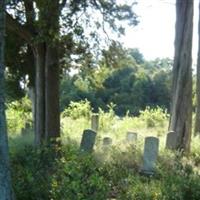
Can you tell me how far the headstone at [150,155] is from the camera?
46.0 feet

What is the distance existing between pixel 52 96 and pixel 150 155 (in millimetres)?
3675

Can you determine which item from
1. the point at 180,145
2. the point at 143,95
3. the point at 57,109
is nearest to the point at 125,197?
the point at 57,109

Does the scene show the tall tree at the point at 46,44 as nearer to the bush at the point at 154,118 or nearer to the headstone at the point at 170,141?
the headstone at the point at 170,141

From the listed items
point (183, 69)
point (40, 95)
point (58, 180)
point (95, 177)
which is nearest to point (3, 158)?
point (95, 177)

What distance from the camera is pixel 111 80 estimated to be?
66438 millimetres

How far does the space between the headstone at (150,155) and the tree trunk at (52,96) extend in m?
3.13

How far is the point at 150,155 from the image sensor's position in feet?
47.3

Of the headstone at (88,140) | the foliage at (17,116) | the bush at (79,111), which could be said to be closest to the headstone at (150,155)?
the headstone at (88,140)

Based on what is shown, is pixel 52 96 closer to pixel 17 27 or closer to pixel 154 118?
pixel 17 27

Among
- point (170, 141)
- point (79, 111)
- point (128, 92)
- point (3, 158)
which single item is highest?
point (128, 92)

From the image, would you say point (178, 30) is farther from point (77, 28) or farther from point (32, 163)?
point (32, 163)

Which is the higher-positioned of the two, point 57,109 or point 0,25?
point 0,25

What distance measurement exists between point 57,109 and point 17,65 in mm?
3389

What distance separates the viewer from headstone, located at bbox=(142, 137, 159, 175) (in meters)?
14.0
